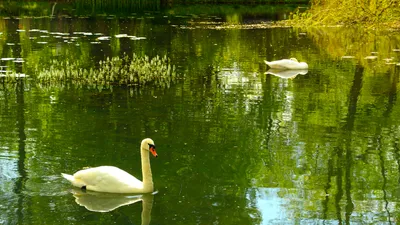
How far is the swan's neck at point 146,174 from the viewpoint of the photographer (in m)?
9.27

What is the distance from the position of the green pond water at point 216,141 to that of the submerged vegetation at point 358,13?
26.1 ft

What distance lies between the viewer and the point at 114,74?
19.7 meters

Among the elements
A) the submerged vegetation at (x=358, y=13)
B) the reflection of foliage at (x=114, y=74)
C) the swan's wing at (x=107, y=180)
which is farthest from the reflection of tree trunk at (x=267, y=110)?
the submerged vegetation at (x=358, y=13)

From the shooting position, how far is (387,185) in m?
10.2

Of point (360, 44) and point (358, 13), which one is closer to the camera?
point (360, 44)

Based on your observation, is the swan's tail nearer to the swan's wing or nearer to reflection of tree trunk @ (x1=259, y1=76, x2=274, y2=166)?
the swan's wing

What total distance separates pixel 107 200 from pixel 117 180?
29 centimetres

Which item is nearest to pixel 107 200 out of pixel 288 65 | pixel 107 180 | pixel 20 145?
pixel 107 180

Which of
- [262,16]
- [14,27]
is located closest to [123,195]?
[14,27]

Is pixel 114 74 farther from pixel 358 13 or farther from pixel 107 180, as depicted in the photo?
pixel 358 13

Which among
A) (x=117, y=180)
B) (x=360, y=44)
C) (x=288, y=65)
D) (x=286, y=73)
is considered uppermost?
(x=117, y=180)

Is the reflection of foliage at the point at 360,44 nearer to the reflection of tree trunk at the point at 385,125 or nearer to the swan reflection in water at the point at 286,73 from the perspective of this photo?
the swan reflection in water at the point at 286,73

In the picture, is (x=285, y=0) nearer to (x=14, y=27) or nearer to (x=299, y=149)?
(x=14, y=27)

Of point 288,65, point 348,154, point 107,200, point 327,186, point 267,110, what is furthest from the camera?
point 288,65
